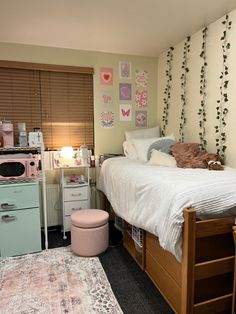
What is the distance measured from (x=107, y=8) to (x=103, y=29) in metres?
0.43

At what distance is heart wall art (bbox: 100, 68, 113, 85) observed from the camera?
124 inches

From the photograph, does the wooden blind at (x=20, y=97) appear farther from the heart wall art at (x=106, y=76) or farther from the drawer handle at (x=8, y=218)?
the drawer handle at (x=8, y=218)

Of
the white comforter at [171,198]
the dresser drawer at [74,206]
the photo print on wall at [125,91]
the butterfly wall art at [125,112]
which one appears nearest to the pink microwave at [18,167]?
the dresser drawer at [74,206]

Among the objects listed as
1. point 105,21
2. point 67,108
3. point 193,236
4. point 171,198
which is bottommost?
point 193,236

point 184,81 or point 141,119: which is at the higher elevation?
point 184,81

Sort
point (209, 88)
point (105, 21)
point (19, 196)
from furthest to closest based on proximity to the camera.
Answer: point (209, 88) < point (19, 196) < point (105, 21)

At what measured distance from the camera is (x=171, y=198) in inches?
58.7

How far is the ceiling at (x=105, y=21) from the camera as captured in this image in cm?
196

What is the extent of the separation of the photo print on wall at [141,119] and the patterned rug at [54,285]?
1889mm

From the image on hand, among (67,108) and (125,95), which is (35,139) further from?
(125,95)

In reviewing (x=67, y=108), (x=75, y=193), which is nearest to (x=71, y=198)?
(x=75, y=193)

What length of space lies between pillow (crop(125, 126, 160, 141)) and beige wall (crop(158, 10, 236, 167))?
0.21 m

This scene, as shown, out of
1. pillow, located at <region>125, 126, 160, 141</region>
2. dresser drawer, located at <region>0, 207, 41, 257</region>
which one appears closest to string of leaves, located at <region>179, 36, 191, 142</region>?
pillow, located at <region>125, 126, 160, 141</region>

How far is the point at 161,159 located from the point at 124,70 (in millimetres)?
1471
